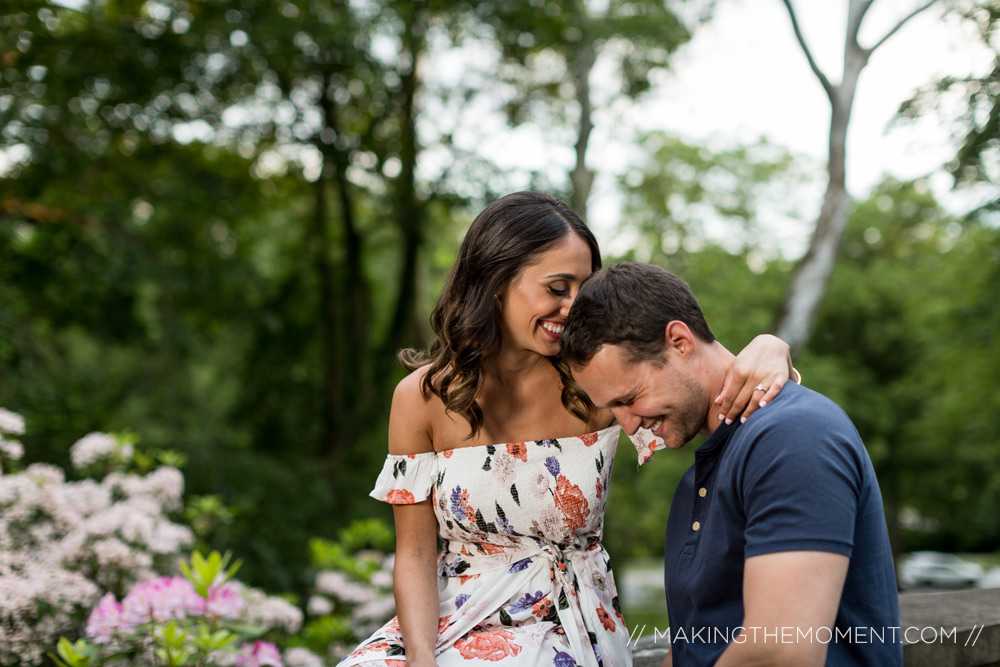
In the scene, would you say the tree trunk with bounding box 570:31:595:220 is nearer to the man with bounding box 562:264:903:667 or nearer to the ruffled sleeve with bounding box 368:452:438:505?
the ruffled sleeve with bounding box 368:452:438:505

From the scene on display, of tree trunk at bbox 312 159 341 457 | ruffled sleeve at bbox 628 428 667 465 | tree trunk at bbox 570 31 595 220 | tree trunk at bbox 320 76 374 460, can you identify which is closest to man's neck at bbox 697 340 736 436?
ruffled sleeve at bbox 628 428 667 465

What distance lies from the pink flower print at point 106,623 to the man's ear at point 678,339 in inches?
65.5

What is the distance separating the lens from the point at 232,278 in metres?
8.83

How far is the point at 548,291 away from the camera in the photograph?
88.0 inches

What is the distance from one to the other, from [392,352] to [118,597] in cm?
882

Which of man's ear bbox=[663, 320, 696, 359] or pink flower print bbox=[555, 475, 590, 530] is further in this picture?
A: pink flower print bbox=[555, 475, 590, 530]

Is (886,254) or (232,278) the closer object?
(232,278)

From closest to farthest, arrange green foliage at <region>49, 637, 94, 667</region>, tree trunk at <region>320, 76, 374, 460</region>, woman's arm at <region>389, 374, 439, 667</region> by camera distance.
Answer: green foliage at <region>49, 637, 94, 667</region> < woman's arm at <region>389, 374, 439, 667</region> < tree trunk at <region>320, 76, 374, 460</region>

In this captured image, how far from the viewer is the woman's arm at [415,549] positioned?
2137 mm

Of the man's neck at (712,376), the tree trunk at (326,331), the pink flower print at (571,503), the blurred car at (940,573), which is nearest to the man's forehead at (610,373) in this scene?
the man's neck at (712,376)

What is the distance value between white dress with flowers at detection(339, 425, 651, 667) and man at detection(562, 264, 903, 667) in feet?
1.28

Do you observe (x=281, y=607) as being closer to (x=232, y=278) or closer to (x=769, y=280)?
(x=232, y=278)

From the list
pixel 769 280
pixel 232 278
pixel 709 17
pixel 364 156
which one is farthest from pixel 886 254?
pixel 232 278

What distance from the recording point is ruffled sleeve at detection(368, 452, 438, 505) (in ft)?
7.69
